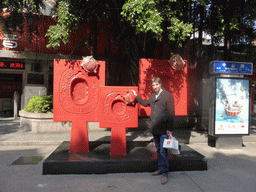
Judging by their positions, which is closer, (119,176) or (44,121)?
(119,176)

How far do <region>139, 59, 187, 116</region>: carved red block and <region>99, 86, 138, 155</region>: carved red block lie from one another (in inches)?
36.3

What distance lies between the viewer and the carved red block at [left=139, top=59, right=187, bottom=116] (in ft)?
18.5

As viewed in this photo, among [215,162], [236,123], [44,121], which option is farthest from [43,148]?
[236,123]

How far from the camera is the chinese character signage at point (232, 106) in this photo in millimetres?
5852

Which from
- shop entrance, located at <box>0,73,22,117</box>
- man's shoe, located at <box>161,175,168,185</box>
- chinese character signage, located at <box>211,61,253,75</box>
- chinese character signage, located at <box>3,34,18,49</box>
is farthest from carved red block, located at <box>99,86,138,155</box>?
shop entrance, located at <box>0,73,22,117</box>

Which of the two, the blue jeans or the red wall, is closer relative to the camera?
the blue jeans

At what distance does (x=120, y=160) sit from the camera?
4.16 meters

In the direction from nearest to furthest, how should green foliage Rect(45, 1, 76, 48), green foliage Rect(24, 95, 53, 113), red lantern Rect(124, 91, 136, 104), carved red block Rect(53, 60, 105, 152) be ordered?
red lantern Rect(124, 91, 136, 104), carved red block Rect(53, 60, 105, 152), green foliage Rect(45, 1, 76, 48), green foliage Rect(24, 95, 53, 113)

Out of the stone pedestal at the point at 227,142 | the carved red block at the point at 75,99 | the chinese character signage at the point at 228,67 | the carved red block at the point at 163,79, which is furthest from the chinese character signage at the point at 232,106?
the carved red block at the point at 75,99

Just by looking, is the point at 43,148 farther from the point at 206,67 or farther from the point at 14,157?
the point at 206,67

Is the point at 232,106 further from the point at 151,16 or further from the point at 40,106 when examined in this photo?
the point at 40,106

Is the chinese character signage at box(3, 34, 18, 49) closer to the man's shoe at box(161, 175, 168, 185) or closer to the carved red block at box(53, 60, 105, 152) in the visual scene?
the carved red block at box(53, 60, 105, 152)

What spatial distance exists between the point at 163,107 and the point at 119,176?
1634 millimetres

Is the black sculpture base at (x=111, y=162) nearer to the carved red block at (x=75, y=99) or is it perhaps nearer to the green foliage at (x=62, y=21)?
the carved red block at (x=75, y=99)
